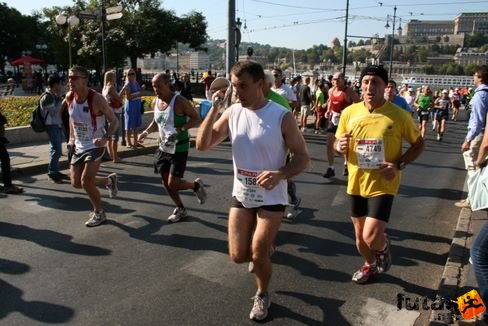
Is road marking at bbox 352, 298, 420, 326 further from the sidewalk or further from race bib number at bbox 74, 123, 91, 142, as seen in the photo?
race bib number at bbox 74, 123, 91, 142

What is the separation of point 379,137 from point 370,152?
141mm

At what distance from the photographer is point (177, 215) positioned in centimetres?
599

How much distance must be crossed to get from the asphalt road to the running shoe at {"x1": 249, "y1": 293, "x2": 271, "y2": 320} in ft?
0.23

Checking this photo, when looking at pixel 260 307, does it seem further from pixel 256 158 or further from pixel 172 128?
pixel 172 128

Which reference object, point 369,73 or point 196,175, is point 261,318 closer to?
point 369,73

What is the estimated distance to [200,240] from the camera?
5.36m

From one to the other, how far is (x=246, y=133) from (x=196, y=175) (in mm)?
5555

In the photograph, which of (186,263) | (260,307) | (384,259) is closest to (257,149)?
(260,307)

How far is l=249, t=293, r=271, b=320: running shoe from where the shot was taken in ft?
11.8

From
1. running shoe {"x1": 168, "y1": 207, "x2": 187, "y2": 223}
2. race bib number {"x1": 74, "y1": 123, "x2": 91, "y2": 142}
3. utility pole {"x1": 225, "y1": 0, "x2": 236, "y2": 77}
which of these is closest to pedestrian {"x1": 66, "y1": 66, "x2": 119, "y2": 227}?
race bib number {"x1": 74, "y1": 123, "x2": 91, "y2": 142}

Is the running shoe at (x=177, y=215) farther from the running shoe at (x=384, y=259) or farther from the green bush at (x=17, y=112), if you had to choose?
the green bush at (x=17, y=112)

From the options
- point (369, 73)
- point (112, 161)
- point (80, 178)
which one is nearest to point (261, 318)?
point (369, 73)

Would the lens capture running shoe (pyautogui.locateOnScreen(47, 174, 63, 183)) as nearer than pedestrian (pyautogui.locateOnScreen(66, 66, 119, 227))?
No

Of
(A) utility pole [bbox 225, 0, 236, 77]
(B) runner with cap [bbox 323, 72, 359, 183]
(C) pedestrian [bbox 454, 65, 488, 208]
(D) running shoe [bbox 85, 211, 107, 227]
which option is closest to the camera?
(D) running shoe [bbox 85, 211, 107, 227]
